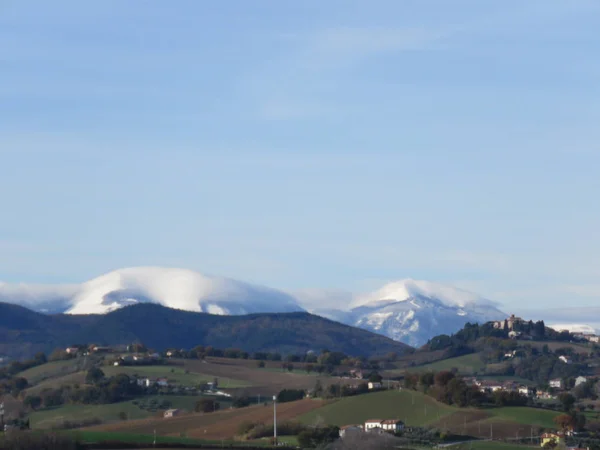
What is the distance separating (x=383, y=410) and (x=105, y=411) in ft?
92.2

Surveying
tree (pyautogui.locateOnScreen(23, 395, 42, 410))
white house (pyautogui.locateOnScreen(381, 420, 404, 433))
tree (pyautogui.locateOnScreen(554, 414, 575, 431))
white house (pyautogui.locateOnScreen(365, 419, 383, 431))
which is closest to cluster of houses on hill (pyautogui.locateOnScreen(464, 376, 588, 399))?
tree (pyautogui.locateOnScreen(554, 414, 575, 431))

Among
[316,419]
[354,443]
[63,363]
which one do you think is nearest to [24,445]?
[354,443]

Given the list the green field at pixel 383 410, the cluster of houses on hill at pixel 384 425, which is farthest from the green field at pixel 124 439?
the green field at pixel 383 410

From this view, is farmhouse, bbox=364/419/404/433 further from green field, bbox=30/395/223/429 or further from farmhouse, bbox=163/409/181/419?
green field, bbox=30/395/223/429

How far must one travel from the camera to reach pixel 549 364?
18950 cm

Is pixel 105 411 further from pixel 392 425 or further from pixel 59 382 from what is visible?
pixel 392 425

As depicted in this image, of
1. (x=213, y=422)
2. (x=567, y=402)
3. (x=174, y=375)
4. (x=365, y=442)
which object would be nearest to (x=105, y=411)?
(x=213, y=422)

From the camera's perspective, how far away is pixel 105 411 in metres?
124

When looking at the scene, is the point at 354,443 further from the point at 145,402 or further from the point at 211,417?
the point at 145,402

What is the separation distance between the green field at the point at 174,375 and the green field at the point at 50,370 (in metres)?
8.96

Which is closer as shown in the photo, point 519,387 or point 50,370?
point 519,387

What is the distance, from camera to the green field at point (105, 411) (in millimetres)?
118375

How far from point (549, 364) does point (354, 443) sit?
116 meters

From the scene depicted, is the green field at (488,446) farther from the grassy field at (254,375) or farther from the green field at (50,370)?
the green field at (50,370)
